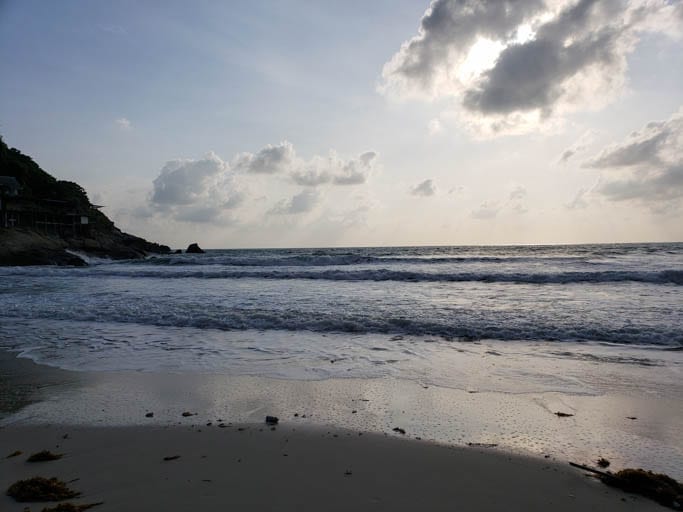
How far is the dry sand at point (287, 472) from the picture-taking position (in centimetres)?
278

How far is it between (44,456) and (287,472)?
195cm

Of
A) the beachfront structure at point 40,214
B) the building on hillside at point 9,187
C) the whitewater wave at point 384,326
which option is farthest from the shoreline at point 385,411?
the building on hillside at point 9,187

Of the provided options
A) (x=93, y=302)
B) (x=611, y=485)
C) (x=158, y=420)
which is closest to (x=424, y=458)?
(x=611, y=485)

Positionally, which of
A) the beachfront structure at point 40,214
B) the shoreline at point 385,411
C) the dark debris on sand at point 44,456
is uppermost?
the beachfront structure at point 40,214

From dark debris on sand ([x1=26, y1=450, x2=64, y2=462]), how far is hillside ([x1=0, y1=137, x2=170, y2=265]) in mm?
35637

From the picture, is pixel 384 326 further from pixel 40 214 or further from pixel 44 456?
pixel 40 214

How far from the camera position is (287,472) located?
319 cm

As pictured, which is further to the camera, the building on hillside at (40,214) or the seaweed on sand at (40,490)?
the building on hillside at (40,214)

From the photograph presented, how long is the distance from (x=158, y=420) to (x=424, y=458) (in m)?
2.57

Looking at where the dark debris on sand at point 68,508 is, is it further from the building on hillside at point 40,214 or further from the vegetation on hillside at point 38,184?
the vegetation on hillside at point 38,184

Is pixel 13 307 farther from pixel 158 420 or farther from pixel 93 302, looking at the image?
pixel 158 420

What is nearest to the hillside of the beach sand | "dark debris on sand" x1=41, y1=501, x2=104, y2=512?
the beach sand

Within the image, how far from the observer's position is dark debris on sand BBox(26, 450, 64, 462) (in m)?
3.36

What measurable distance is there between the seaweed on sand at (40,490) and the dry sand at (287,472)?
0.24ft
